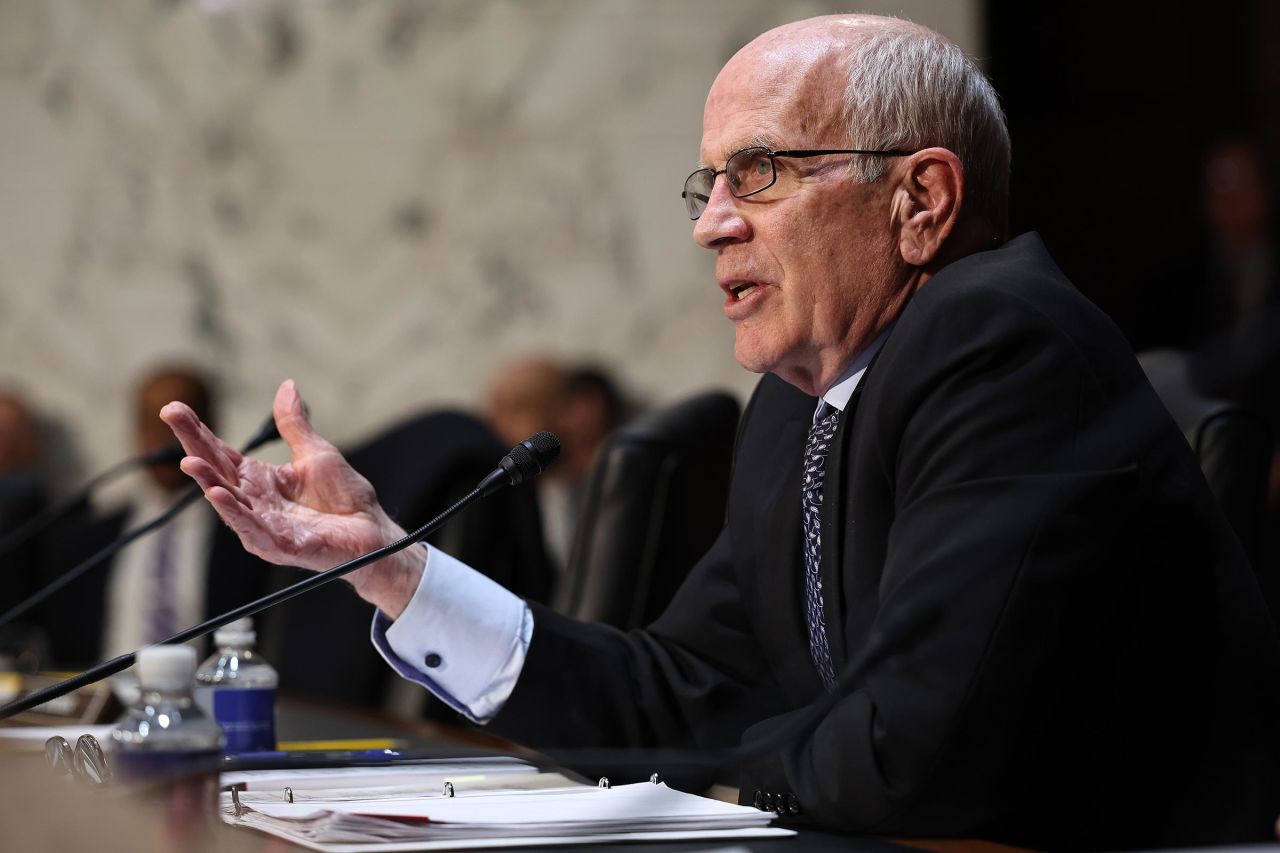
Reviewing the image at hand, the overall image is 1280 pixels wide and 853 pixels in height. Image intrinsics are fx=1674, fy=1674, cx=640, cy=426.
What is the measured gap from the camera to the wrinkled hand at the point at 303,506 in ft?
5.08

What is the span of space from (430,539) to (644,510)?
524mm

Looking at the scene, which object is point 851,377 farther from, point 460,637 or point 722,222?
point 460,637

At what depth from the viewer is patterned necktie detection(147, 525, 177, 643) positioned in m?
4.06

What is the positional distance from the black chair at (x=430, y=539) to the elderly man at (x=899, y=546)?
2.57 ft

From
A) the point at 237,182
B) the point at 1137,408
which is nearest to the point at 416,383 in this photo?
the point at 237,182

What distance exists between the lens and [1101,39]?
5734 mm

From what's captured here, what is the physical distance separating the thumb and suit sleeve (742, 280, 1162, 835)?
56 cm

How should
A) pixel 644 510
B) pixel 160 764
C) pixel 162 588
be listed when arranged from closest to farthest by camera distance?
pixel 160 764, pixel 644 510, pixel 162 588

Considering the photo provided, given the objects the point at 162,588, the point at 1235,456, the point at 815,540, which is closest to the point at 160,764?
the point at 815,540

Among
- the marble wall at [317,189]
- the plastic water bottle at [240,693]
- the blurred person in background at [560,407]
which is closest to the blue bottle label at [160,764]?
the plastic water bottle at [240,693]

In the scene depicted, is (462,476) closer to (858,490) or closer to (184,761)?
(858,490)

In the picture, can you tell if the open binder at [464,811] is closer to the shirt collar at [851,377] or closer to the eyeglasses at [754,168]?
the shirt collar at [851,377]

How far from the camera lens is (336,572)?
1440mm

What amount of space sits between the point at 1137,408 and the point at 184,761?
31.7 inches
